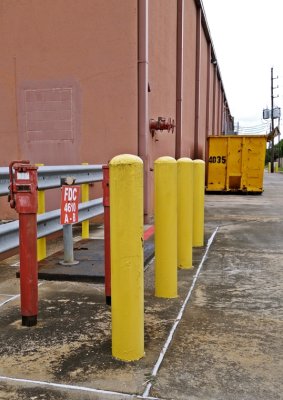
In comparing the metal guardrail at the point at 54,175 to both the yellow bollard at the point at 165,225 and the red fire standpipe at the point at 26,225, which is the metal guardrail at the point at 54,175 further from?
the yellow bollard at the point at 165,225

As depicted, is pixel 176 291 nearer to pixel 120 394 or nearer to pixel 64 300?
pixel 64 300

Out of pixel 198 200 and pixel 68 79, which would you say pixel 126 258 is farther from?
pixel 68 79

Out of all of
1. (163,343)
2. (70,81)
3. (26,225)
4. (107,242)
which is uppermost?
(70,81)

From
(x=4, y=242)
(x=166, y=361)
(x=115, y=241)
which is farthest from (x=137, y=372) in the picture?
(x=4, y=242)

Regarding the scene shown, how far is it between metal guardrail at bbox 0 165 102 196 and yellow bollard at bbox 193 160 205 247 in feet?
4.75

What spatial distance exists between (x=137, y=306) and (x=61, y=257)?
2579 mm

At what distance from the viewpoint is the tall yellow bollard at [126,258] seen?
2711 millimetres

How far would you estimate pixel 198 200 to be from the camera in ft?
19.1

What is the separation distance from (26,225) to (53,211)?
1675mm

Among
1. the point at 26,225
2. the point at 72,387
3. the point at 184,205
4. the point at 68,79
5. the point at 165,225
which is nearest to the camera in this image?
the point at 72,387

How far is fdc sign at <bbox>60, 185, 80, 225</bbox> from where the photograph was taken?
4109mm

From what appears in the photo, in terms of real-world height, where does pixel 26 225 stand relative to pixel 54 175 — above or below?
below

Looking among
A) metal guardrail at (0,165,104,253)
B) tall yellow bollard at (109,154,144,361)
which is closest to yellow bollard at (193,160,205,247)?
metal guardrail at (0,165,104,253)

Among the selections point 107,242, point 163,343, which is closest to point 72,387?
point 163,343
